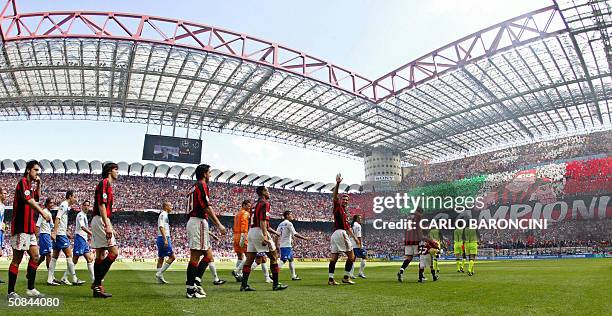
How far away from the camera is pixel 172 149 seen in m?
42.5

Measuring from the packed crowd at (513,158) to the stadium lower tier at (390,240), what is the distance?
Result: 8.29 metres

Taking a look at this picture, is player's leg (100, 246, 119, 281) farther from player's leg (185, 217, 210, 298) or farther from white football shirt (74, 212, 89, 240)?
white football shirt (74, 212, 89, 240)

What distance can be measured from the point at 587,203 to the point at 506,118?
11189 mm

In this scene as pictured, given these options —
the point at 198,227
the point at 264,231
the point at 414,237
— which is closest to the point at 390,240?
the point at 414,237

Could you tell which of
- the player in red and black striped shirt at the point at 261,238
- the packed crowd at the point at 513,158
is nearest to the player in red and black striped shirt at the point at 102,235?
the player in red and black striped shirt at the point at 261,238

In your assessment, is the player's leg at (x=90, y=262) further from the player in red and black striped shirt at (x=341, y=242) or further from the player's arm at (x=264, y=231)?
the player in red and black striped shirt at (x=341, y=242)

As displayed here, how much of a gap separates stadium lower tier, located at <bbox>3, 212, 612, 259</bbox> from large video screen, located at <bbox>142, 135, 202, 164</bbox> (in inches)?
320

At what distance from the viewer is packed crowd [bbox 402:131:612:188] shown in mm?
48969

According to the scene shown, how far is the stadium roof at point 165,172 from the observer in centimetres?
Result: 4884

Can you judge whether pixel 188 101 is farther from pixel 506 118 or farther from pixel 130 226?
pixel 506 118

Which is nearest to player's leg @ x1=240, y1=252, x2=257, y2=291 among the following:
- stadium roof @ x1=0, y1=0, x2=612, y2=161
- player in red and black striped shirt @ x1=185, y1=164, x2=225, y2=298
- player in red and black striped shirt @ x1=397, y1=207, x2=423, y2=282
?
player in red and black striped shirt @ x1=185, y1=164, x2=225, y2=298

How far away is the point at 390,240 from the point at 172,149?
1147 inches

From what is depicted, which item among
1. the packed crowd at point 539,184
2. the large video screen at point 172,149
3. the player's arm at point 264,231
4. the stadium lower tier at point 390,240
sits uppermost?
the large video screen at point 172,149

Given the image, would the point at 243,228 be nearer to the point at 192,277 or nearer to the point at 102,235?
the point at 192,277
